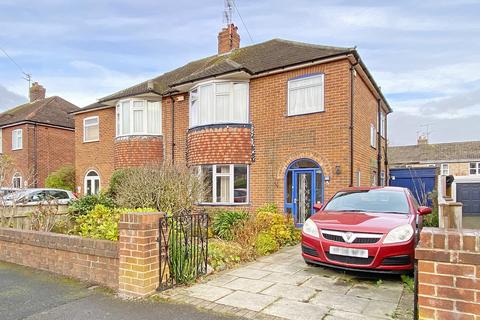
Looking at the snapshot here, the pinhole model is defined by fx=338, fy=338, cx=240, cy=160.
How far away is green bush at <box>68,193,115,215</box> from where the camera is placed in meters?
10.1

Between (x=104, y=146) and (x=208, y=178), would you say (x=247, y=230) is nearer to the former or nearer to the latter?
(x=208, y=178)

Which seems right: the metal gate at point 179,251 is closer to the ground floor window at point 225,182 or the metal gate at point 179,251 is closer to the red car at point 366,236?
the red car at point 366,236

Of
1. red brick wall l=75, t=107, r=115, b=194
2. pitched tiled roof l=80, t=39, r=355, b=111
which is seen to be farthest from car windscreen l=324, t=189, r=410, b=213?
red brick wall l=75, t=107, r=115, b=194

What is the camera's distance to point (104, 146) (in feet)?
53.9

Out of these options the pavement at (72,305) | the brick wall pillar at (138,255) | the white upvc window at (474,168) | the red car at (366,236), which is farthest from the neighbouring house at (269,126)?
the white upvc window at (474,168)

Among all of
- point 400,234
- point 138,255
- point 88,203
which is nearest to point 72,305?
point 138,255

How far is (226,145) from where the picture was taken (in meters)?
11.6

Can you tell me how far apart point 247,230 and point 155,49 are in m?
7.59

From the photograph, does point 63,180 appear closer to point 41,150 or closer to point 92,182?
point 92,182

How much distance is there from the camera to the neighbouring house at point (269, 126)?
10023mm

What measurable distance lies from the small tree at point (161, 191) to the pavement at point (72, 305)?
3.05m

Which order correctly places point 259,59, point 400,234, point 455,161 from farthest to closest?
point 455,161, point 259,59, point 400,234

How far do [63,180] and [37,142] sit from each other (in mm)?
4547

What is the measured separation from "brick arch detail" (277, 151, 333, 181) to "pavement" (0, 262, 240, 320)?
6.99 m
